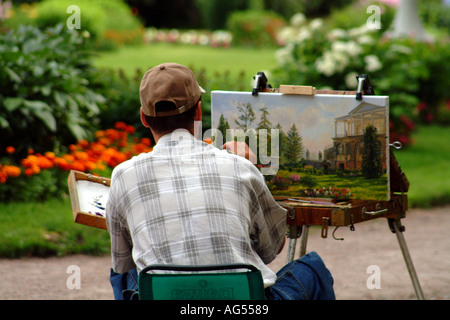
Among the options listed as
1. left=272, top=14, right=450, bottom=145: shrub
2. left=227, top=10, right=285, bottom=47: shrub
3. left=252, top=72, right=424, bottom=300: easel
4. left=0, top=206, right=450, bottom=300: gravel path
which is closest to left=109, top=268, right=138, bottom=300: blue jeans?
left=252, top=72, right=424, bottom=300: easel

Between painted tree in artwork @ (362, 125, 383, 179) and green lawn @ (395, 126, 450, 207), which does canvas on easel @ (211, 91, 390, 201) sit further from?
green lawn @ (395, 126, 450, 207)

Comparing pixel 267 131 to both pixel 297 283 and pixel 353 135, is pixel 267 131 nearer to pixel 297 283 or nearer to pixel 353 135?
pixel 353 135

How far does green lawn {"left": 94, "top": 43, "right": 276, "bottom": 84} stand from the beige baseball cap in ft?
34.5

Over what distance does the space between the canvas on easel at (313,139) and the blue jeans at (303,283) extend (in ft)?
2.07

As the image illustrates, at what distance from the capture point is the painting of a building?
310 centimetres

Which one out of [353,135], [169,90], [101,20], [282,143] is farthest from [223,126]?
[101,20]

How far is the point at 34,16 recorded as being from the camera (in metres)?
17.2

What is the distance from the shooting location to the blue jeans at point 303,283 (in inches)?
103

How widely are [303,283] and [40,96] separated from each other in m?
4.50

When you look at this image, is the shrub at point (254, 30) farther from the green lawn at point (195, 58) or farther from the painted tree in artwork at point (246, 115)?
the painted tree in artwork at point (246, 115)

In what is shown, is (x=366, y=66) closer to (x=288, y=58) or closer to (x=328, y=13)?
(x=288, y=58)

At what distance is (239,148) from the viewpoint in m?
3.05

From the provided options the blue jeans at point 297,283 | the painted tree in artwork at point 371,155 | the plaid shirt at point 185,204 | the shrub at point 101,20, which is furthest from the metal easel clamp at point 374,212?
the shrub at point 101,20

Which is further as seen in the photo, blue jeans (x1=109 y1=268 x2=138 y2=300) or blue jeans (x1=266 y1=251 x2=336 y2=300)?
blue jeans (x1=109 y1=268 x2=138 y2=300)
